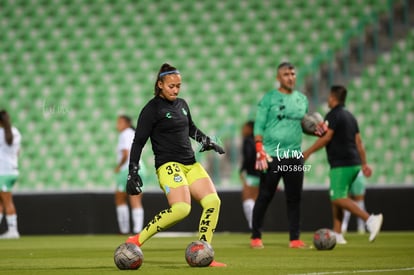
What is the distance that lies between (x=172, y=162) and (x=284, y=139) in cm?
277

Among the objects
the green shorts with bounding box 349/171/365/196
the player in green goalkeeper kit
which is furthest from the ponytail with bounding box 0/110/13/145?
the player in green goalkeeper kit

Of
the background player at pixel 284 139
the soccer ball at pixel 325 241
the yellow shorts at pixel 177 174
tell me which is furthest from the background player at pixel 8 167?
the yellow shorts at pixel 177 174

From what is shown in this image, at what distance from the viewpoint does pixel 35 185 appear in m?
19.3

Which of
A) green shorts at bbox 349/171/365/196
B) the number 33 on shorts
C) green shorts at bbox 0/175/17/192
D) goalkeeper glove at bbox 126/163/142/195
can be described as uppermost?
the number 33 on shorts

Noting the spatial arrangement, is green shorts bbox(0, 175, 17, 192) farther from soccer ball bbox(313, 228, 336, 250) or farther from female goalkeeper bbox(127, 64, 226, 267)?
female goalkeeper bbox(127, 64, 226, 267)

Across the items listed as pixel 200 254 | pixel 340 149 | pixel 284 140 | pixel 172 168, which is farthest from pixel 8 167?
pixel 200 254

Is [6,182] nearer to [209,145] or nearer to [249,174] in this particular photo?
[249,174]

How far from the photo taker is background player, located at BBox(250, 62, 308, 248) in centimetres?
1103

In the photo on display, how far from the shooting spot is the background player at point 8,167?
15.8 m

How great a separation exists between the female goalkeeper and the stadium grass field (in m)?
0.45

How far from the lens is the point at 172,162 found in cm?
860

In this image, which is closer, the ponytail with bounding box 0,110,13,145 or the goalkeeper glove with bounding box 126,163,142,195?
the goalkeeper glove with bounding box 126,163,142,195

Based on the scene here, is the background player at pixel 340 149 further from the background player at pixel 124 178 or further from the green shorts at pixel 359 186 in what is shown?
the background player at pixel 124 178

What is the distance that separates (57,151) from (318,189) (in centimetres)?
600
